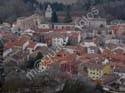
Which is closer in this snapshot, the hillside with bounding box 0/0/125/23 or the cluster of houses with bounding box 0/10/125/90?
the cluster of houses with bounding box 0/10/125/90

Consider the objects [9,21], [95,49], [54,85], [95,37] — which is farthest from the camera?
[9,21]

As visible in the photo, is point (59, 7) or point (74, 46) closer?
point (74, 46)

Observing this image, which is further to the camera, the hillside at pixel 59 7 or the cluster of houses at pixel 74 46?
the hillside at pixel 59 7

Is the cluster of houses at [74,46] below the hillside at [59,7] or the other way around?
below

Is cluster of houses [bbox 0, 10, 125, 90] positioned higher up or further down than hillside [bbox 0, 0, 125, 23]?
further down

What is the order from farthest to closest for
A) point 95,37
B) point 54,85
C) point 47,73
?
point 95,37
point 47,73
point 54,85

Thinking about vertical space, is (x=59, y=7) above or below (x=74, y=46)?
above

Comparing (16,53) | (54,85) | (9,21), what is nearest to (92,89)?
(54,85)

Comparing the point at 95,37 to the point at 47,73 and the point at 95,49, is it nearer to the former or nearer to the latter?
the point at 95,49
